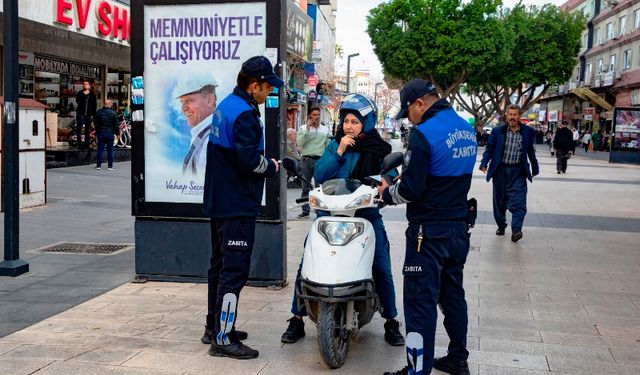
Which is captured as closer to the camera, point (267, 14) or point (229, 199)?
point (229, 199)

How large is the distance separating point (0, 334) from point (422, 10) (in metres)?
40.1

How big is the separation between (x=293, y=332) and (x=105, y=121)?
13373 mm

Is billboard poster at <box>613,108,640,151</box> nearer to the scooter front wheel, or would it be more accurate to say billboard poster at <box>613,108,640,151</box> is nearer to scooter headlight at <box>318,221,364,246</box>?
scooter headlight at <box>318,221,364,246</box>

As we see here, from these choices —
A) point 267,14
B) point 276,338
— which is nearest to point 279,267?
point 276,338

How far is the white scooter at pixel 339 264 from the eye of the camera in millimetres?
4301

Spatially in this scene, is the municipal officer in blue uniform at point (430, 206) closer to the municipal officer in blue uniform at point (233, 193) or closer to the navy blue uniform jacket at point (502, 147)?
the municipal officer in blue uniform at point (233, 193)

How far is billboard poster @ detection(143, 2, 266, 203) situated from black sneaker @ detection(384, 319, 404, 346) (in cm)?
233

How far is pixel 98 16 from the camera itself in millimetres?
17625

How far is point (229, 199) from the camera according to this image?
4.61 meters

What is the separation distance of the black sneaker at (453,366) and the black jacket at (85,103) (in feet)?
54.0

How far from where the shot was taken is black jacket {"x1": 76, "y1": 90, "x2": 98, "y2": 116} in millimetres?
19141

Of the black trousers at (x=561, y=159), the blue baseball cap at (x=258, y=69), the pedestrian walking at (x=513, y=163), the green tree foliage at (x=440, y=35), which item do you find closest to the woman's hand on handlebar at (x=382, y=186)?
the blue baseball cap at (x=258, y=69)

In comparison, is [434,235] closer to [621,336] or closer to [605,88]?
[621,336]

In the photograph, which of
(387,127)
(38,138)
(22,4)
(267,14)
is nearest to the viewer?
(267,14)
